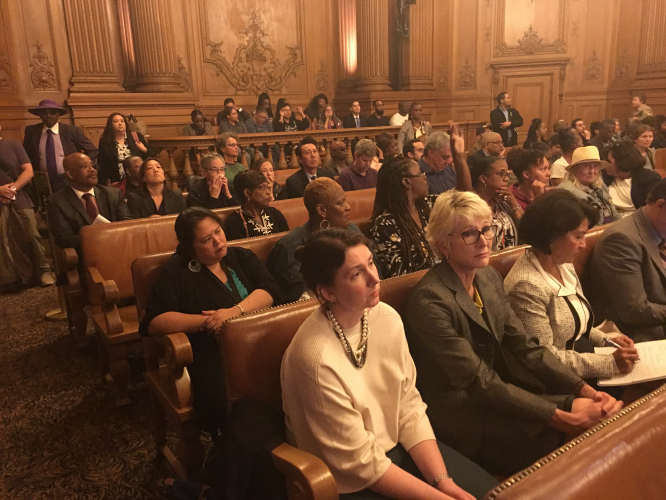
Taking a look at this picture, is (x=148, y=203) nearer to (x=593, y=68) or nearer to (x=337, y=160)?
(x=337, y=160)

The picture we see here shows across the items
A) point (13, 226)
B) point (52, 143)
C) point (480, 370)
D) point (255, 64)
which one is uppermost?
point (255, 64)

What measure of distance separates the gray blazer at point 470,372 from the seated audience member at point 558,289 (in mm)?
122

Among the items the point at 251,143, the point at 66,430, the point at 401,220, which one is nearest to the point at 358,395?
the point at 401,220

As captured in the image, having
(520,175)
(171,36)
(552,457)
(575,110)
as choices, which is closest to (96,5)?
(171,36)

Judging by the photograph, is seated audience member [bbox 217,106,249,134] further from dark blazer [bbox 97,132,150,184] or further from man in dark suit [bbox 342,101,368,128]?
man in dark suit [bbox 342,101,368,128]

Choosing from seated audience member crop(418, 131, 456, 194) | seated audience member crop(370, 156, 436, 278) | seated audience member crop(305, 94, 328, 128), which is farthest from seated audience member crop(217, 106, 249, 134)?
seated audience member crop(370, 156, 436, 278)

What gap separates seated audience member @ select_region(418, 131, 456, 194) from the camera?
426 centimetres

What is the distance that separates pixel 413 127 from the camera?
290 inches

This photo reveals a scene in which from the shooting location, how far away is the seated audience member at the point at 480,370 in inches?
63.9

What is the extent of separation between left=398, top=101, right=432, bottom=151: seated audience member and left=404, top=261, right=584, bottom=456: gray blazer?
559 centimetres

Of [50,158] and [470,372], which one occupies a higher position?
[50,158]

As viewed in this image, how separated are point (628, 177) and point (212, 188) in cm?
298

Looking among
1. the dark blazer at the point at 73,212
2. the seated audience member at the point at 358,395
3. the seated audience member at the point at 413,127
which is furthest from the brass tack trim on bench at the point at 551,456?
the seated audience member at the point at 413,127

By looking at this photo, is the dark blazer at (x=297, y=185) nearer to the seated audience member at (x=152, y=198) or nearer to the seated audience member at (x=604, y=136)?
the seated audience member at (x=152, y=198)
